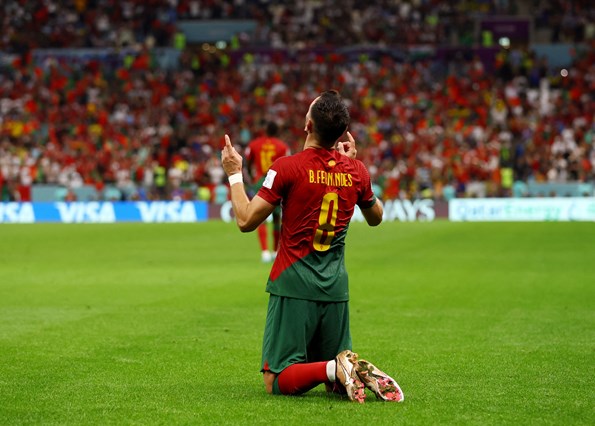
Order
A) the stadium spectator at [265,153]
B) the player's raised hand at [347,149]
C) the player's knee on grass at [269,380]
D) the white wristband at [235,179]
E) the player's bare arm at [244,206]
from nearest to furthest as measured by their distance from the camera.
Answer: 1. the player's bare arm at [244,206]
2. the white wristband at [235,179]
3. the player's knee on grass at [269,380]
4. the player's raised hand at [347,149]
5. the stadium spectator at [265,153]

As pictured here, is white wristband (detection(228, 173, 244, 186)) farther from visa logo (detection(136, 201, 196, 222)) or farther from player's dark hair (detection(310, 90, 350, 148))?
visa logo (detection(136, 201, 196, 222))

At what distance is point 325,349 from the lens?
6996mm

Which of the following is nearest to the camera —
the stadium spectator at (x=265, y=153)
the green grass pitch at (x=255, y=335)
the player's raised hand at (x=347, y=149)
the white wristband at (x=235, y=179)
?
the green grass pitch at (x=255, y=335)

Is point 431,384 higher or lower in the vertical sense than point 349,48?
lower

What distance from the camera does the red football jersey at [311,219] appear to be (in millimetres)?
6781

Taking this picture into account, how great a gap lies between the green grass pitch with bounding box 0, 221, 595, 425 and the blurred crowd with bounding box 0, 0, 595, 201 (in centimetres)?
1592

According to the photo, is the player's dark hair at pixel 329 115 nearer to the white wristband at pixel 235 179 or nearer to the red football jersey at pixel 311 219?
the red football jersey at pixel 311 219

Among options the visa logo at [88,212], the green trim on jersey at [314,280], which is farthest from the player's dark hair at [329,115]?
the visa logo at [88,212]

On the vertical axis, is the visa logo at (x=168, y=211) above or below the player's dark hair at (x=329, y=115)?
below

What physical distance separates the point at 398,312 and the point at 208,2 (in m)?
37.6

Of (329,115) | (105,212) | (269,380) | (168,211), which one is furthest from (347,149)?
(105,212)

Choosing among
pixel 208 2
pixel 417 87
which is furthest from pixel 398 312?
pixel 208 2

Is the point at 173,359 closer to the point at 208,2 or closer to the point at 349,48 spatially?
the point at 349,48

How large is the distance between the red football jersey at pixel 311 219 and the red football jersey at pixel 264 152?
10470 mm
